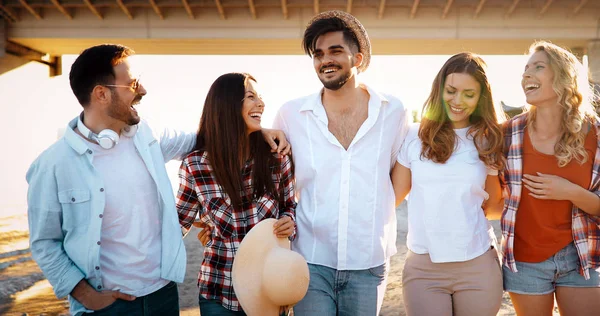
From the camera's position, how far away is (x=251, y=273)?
256 cm

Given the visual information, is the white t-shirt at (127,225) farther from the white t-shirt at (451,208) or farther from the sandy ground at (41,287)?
the sandy ground at (41,287)

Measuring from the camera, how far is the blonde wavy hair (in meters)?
2.95

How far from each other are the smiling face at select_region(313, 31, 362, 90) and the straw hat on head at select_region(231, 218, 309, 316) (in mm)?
1075

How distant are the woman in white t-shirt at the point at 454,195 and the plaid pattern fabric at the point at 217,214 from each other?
87cm

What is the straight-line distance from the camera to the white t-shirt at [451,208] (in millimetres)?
2912

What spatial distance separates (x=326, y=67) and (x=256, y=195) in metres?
0.93

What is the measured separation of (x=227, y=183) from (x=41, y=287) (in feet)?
21.6

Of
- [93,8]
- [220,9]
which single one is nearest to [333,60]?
[220,9]

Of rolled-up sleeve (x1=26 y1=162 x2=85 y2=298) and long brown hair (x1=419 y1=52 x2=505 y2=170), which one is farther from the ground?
long brown hair (x1=419 y1=52 x2=505 y2=170)

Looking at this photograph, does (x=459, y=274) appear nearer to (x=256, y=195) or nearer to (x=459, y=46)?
(x=256, y=195)

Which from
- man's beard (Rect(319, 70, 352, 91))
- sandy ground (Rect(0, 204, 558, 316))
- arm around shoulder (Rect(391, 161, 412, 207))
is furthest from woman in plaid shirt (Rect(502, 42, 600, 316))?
sandy ground (Rect(0, 204, 558, 316))

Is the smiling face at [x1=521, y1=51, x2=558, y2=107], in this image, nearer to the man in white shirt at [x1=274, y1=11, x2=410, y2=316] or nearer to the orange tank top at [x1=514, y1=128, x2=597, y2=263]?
the orange tank top at [x1=514, y1=128, x2=597, y2=263]

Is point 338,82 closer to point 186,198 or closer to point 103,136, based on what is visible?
point 186,198

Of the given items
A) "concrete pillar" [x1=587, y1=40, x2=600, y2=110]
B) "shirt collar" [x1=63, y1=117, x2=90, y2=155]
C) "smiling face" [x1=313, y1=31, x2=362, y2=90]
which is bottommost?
"shirt collar" [x1=63, y1=117, x2=90, y2=155]
